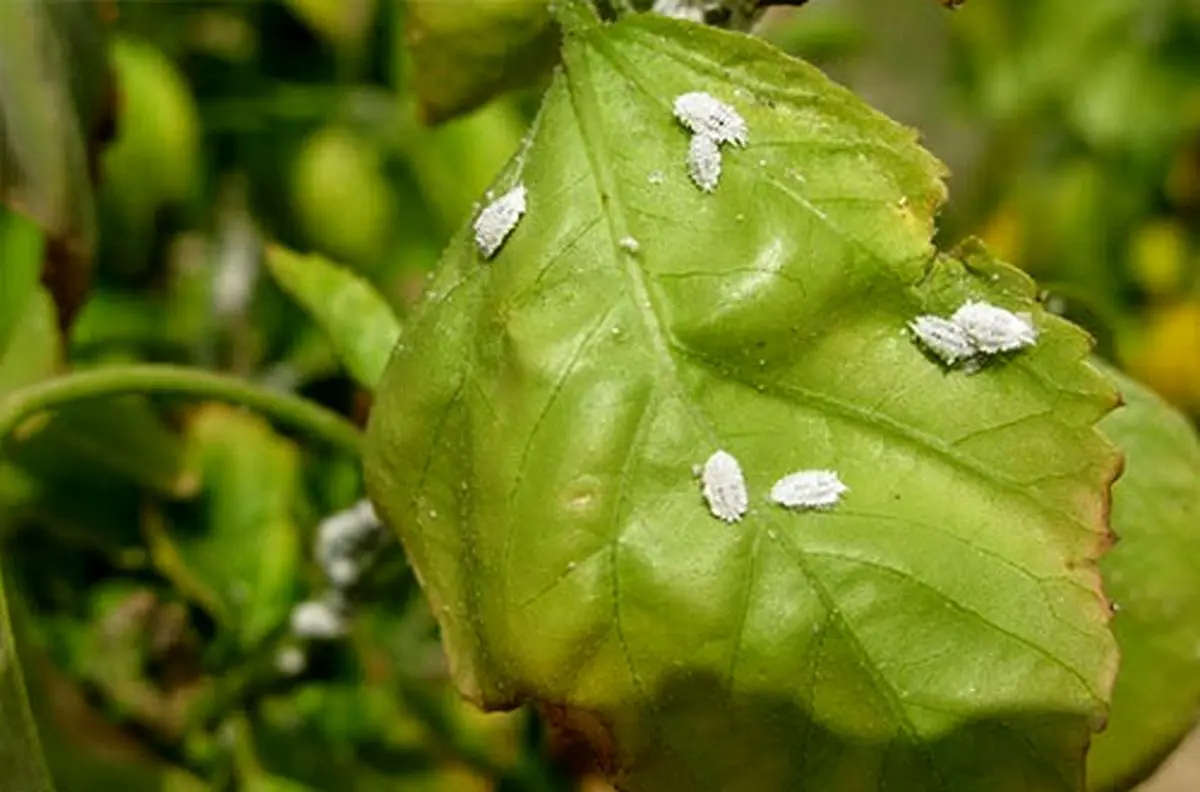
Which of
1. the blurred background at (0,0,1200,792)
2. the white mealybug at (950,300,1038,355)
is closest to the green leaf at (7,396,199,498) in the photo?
the blurred background at (0,0,1200,792)

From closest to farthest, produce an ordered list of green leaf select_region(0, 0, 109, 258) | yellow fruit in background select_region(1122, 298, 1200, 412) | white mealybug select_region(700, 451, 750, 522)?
white mealybug select_region(700, 451, 750, 522) < green leaf select_region(0, 0, 109, 258) < yellow fruit in background select_region(1122, 298, 1200, 412)

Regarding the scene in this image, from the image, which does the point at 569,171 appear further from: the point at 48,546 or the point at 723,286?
the point at 48,546

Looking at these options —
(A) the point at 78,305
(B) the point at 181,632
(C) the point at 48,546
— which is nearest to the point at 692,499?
(A) the point at 78,305

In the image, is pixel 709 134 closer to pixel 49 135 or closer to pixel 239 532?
pixel 49 135

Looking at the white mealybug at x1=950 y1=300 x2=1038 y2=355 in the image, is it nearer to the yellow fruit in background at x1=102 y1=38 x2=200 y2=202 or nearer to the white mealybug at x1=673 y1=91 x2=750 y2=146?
the white mealybug at x1=673 y1=91 x2=750 y2=146

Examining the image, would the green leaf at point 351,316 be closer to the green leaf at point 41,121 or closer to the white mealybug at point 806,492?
the green leaf at point 41,121

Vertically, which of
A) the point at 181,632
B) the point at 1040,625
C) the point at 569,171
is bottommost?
the point at 181,632

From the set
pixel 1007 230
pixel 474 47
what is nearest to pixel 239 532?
pixel 474 47

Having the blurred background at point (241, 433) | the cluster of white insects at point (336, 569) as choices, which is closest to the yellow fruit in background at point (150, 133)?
the blurred background at point (241, 433)
